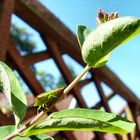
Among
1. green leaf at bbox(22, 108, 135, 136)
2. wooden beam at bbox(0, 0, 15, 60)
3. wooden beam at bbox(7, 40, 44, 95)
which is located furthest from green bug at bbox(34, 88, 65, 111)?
wooden beam at bbox(7, 40, 44, 95)

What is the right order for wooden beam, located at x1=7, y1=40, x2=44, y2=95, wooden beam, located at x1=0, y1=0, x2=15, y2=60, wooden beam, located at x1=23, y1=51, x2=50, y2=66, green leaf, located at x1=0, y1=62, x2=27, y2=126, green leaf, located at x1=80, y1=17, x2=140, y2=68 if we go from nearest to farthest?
1. green leaf, located at x1=80, y1=17, x2=140, y2=68
2. green leaf, located at x1=0, y1=62, x2=27, y2=126
3. wooden beam, located at x1=0, y1=0, x2=15, y2=60
4. wooden beam, located at x1=7, y1=40, x2=44, y2=95
5. wooden beam, located at x1=23, y1=51, x2=50, y2=66

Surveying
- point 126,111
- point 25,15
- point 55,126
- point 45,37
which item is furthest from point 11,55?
point 126,111

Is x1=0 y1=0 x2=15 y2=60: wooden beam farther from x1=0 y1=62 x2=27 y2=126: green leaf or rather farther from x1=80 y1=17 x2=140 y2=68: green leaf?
x1=80 y1=17 x2=140 y2=68: green leaf

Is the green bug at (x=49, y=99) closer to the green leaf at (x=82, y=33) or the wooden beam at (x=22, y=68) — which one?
the green leaf at (x=82, y=33)

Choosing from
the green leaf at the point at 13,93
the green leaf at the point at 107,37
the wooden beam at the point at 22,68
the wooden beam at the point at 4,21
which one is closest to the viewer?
the green leaf at the point at 107,37

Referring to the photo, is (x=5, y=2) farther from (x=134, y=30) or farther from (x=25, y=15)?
(x=134, y=30)

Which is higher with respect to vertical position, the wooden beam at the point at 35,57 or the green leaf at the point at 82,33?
the green leaf at the point at 82,33

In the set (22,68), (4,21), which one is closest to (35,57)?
(22,68)

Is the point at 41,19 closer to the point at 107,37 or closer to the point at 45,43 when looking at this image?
the point at 45,43

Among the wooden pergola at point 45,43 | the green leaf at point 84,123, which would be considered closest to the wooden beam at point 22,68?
the wooden pergola at point 45,43
